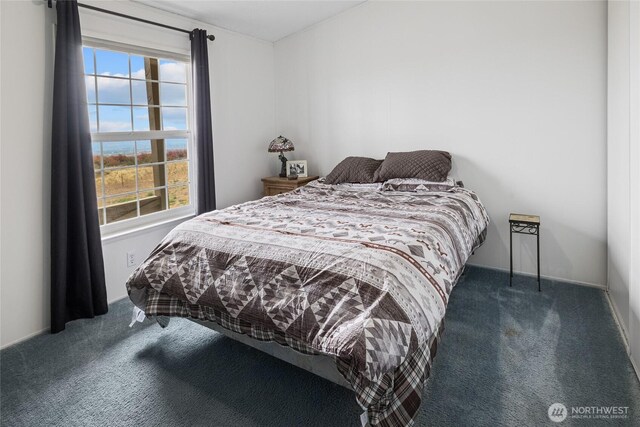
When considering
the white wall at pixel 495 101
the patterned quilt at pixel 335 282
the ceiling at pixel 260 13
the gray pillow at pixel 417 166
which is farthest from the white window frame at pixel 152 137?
the gray pillow at pixel 417 166

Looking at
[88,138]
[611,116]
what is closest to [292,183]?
[88,138]

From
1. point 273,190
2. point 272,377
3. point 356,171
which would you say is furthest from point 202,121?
point 272,377

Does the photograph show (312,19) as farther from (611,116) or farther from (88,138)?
(611,116)

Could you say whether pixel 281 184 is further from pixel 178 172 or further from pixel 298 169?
pixel 178 172

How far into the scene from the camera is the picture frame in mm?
4141

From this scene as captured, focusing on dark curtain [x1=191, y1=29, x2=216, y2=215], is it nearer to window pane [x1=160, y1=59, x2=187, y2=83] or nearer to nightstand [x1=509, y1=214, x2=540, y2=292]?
window pane [x1=160, y1=59, x2=187, y2=83]

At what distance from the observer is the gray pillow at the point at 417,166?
322 cm

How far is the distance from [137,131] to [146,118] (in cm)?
16

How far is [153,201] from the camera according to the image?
131 inches

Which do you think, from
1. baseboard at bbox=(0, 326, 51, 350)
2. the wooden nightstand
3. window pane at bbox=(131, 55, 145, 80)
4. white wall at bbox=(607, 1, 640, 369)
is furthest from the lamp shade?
white wall at bbox=(607, 1, 640, 369)

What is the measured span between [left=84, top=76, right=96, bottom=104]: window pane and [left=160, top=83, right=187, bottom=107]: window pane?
0.56 metres

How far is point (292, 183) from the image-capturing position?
12.8ft

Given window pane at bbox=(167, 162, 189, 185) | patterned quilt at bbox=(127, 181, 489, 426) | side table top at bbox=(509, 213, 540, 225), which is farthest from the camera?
window pane at bbox=(167, 162, 189, 185)

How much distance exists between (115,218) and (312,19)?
2673mm
